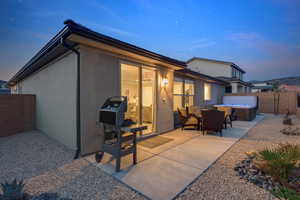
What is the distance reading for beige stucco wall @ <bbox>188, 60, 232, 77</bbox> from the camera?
16766 mm

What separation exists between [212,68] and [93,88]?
1750 centimetres

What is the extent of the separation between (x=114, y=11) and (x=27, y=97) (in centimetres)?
731

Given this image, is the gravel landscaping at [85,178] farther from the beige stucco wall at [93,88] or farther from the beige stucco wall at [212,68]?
the beige stucco wall at [212,68]

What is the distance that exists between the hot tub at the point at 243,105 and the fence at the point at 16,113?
10.5 meters

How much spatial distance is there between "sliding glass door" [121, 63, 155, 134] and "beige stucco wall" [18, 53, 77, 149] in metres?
1.65

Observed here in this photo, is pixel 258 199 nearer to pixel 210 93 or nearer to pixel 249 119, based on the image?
pixel 249 119

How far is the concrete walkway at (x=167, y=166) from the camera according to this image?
7.04ft

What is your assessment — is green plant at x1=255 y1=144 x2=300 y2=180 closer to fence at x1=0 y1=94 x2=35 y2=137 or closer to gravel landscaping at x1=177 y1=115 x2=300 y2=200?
gravel landscaping at x1=177 y1=115 x2=300 y2=200

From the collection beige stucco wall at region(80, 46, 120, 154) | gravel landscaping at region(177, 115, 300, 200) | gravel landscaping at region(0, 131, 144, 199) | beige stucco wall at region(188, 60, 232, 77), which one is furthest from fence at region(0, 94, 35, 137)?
beige stucco wall at region(188, 60, 232, 77)

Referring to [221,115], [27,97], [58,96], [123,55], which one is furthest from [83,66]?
[27,97]

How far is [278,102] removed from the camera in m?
11.5

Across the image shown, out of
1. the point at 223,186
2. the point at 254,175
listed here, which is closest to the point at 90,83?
the point at 223,186

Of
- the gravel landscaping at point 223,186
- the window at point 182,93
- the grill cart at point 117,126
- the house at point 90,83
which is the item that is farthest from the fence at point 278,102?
the grill cart at point 117,126

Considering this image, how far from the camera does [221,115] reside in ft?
16.3
